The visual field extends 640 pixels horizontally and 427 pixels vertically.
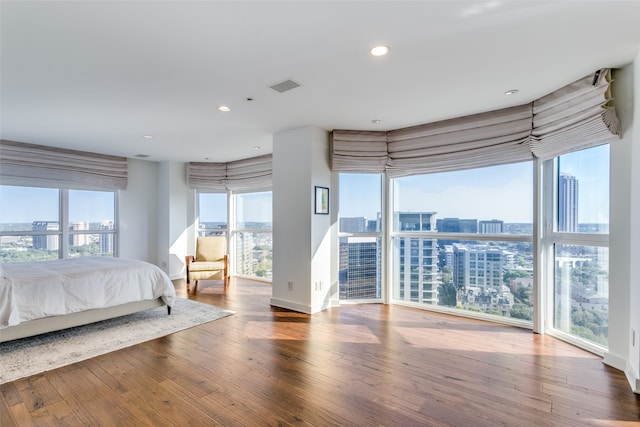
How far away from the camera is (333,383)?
91.2 inches

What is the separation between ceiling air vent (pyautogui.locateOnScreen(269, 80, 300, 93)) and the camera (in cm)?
273

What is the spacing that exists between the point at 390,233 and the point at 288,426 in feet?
9.90

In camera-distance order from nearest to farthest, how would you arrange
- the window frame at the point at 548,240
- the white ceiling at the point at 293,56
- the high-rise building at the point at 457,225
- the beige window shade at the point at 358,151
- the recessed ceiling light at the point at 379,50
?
the white ceiling at the point at 293,56
the recessed ceiling light at the point at 379,50
the window frame at the point at 548,240
the high-rise building at the point at 457,225
the beige window shade at the point at 358,151

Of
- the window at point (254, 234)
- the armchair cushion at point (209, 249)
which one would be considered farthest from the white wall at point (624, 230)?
the armchair cushion at point (209, 249)

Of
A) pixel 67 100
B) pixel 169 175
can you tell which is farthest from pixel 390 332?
pixel 169 175

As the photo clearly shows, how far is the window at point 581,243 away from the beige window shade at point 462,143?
1.48 feet

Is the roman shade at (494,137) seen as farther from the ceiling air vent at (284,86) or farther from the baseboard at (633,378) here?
the baseboard at (633,378)

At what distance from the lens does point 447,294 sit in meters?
4.08

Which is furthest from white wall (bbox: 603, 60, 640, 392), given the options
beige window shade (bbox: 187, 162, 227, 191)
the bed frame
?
beige window shade (bbox: 187, 162, 227, 191)

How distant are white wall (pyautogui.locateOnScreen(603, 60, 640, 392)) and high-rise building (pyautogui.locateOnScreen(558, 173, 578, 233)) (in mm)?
445

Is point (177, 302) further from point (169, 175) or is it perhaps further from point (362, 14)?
point (362, 14)

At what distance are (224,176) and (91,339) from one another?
12.9ft

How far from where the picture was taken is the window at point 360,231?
4.49 metres

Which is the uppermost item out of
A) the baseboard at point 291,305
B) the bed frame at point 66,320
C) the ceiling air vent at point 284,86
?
the ceiling air vent at point 284,86
